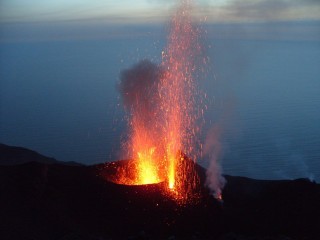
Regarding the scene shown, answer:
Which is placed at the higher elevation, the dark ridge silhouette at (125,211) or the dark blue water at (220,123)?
the dark blue water at (220,123)

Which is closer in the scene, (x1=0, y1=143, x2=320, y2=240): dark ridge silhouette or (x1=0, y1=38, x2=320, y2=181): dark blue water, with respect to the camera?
(x1=0, y1=143, x2=320, y2=240): dark ridge silhouette

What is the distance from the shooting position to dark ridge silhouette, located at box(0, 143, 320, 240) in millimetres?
26688

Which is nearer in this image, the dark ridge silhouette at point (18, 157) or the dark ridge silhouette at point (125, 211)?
the dark ridge silhouette at point (125, 211)

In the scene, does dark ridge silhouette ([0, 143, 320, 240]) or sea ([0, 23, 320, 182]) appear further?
sea ([0, 23, 320, 182])

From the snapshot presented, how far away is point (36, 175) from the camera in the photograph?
3058 cm

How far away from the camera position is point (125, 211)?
28766 millimetres

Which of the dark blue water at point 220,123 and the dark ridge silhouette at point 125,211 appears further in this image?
the dark blue water at point 220,123

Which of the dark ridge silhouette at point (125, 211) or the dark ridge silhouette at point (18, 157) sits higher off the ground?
the dark ridge silhouette at point (18, 157)

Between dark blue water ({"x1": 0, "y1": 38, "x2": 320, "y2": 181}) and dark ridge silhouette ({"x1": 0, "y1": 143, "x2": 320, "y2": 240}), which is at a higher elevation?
dark blue water ({"x1": 0, "y1": 38, "x2": 320, "y2": 181})

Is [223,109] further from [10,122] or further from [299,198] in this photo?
[299,198]

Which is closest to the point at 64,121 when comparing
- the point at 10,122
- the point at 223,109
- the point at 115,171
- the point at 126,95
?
the point at 10,122

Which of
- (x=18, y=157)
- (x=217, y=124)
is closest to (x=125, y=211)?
(x=18, y=157)

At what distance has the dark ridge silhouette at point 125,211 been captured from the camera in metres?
26.7

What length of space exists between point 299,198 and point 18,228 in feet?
60.9
